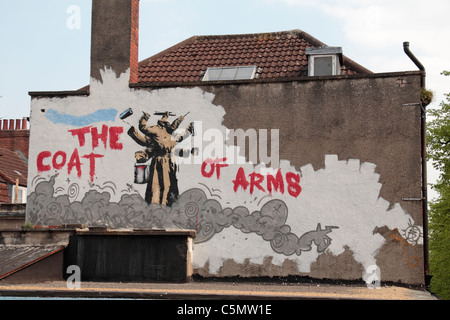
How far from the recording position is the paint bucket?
16.4 meters

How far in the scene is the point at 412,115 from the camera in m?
15.1

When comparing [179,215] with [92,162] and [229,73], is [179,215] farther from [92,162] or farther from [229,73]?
[229,73]

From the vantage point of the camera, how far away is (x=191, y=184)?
1614cm

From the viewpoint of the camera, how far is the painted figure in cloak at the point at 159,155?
642 inches

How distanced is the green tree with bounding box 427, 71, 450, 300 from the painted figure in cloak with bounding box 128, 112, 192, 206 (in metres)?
17.7

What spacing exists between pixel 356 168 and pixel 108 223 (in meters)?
7.16

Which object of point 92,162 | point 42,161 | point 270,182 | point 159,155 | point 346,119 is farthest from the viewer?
point 42,161

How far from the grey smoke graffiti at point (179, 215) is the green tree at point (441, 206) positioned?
16519 mm

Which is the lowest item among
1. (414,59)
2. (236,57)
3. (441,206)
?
(441,206)

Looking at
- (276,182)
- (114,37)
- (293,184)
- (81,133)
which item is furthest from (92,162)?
(293,184)

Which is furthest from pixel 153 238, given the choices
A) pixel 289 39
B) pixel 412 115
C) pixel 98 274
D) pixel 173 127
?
pixel 289 39

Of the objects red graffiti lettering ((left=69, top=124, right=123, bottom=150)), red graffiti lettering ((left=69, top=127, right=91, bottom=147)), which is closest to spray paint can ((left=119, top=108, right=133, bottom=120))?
red graffiti lettering ((left=69, top=124, right=123, bottom=150))

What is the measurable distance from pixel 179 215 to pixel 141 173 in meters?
1.67

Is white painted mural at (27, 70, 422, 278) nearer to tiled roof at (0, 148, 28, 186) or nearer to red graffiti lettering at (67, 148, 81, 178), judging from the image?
red graffiti lettering at (67, 148, 81, 178)
